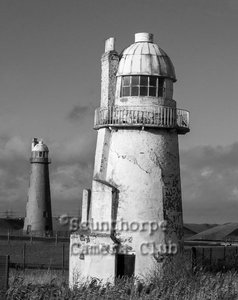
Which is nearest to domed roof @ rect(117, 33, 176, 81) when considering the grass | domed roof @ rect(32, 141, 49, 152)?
the grass

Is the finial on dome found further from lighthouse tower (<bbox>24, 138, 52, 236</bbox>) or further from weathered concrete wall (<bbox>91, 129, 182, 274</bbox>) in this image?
lighthouse tower (<bbox>24, 138, 52, 236</bbox>)

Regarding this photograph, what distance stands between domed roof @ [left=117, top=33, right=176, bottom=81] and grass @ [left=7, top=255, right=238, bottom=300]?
6.36m

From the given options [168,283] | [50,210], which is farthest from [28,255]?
[168,283]

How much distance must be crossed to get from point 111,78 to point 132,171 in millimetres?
3353

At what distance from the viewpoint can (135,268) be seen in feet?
80.0

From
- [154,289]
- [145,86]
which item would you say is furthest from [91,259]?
[145,86]

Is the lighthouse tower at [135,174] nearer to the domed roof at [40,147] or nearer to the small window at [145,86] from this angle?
the small window at [145,86]

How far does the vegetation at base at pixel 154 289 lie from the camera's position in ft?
61.1

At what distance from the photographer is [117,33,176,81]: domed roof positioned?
25.0m

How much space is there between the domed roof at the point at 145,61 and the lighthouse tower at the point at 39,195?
32771 mm

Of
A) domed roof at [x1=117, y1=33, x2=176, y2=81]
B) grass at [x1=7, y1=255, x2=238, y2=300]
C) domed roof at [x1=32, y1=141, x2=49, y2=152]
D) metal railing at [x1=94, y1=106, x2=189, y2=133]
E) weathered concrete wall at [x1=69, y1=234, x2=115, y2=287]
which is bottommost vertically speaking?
grass at [x1=7, y1=255, x2=238, y2=300]

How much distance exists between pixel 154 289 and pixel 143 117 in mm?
6786

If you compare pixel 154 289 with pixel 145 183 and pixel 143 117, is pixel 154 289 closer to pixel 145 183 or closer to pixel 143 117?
pixel 145 183

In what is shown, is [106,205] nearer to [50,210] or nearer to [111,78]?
[111,78]
